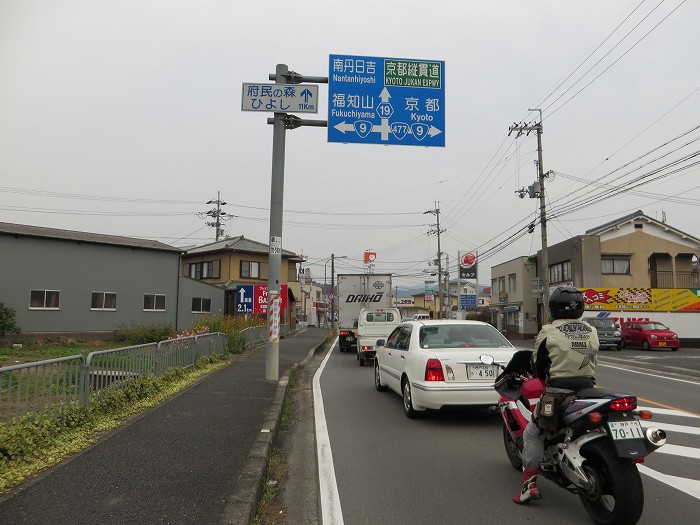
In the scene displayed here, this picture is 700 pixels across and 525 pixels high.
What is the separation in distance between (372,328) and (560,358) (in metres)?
14.2

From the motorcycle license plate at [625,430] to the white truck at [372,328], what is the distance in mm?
11914

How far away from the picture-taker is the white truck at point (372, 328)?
17.3 m

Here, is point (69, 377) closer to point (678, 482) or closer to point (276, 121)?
point (678, 482)

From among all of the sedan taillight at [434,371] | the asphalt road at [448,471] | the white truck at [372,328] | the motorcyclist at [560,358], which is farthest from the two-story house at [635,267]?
the motorcyclist at [560,358]

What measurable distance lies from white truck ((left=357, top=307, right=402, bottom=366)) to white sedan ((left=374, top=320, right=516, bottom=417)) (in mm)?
7149

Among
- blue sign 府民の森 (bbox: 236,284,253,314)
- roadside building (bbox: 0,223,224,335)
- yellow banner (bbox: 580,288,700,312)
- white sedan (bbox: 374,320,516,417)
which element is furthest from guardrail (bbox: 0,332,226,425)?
yellow banner (bbox: 580,288,700,312)

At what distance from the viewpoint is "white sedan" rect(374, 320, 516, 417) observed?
7.23 m

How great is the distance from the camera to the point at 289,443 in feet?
22.0

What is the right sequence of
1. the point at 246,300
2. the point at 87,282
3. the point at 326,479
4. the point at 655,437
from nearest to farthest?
the point at 655,437 < the point at 326,479 < the point at 246,300 < the point at 87,282

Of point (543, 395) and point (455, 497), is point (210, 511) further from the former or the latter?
point (543, 395)

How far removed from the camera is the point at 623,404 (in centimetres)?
377

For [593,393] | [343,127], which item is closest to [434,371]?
[593,393]

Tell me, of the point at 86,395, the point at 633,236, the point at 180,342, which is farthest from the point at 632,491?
the point at 633,236

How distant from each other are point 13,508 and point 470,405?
5360 mm
